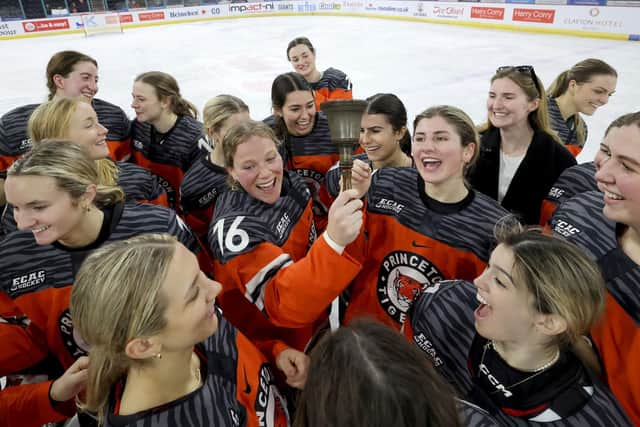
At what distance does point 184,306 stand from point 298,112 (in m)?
1.88

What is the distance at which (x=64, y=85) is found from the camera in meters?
2.98

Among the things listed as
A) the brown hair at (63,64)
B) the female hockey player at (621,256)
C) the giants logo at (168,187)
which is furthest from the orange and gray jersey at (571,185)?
the brown hair at (63,64)

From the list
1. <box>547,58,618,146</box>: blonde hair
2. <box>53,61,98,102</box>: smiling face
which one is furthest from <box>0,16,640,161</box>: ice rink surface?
<box>53,61,98,102</box>: smiling face

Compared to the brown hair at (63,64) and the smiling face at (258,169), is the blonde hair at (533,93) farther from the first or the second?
the brown hair at (63,64)

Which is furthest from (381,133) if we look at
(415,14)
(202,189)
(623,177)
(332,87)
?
(415,14)

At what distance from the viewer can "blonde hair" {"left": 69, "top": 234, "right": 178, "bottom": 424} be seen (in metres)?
0.95

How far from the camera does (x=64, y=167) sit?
1461 mm

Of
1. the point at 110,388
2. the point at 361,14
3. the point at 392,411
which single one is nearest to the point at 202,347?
the point at 110,388

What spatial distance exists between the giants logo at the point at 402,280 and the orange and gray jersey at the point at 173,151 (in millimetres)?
1574

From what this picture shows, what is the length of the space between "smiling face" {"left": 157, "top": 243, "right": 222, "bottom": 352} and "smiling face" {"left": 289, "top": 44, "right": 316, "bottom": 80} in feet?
12.7

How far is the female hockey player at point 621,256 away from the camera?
1.15 meters

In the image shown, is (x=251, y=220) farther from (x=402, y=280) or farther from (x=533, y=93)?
(x=533, y=93)

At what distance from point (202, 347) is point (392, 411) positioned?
0.72m

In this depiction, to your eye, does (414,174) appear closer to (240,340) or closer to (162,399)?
(240,340)
